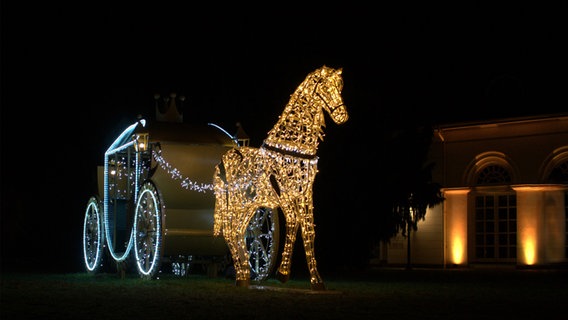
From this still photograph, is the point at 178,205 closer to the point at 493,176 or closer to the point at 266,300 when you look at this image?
the point at 266,300

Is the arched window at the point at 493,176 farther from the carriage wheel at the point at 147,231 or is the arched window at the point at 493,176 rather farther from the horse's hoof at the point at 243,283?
the horse's hoof at the point at 243,283

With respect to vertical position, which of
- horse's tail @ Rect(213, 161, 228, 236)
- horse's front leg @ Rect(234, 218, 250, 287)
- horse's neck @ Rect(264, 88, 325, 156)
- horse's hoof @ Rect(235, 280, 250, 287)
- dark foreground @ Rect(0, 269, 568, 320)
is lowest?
dark foreground @ Rect(0, 269, 568, 320)

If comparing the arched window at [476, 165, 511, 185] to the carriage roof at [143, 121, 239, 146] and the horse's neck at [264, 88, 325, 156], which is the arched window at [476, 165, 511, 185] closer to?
the carriage roof at [143, 121, 239, 146]

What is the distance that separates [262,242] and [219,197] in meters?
2.29

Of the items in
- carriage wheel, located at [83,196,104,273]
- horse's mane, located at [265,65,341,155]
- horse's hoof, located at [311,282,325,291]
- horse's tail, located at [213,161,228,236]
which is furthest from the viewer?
carriage wheel, located at [83,196,104,273]

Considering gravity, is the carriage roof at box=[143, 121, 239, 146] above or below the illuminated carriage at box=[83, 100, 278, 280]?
above

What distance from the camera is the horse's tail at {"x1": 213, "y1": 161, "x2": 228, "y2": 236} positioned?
17844 millimetres

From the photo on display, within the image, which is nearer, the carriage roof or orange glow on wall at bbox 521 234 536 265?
the carriage roof

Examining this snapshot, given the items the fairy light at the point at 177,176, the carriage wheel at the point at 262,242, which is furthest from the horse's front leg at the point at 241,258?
the fairy light at the point at 177,176

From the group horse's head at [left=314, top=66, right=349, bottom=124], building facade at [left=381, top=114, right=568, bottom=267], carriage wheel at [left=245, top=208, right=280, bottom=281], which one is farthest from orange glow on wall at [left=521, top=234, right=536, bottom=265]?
horse's head at [left=314, top=66, right=349, bottom=124]

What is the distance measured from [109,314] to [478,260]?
2369cm

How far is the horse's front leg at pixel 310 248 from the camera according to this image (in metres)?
15.5

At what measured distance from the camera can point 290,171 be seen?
16.0 m

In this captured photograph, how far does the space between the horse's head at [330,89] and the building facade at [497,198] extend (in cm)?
1715
